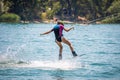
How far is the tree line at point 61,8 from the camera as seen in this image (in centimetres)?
11788

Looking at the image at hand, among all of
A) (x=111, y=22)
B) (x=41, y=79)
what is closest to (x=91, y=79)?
(x=41, y=79)

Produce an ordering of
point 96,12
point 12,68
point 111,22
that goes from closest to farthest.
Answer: point 12,68 < point 111,22 < point 96,12

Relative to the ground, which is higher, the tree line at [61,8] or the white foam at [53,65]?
the tree line at [61,8]

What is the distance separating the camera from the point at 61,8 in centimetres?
12612

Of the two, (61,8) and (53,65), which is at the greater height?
(61,8)

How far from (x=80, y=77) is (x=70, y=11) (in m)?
111

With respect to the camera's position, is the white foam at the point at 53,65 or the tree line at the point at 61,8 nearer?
the white foam at the point at 53,65

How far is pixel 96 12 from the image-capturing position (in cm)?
12456

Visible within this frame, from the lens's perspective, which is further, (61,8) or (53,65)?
(61,8)

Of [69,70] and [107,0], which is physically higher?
[107,0]

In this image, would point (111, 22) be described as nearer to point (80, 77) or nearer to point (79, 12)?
point (79, 12)

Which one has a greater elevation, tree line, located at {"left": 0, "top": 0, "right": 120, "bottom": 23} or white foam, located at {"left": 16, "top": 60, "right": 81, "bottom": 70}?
tree line, located at {"left": 0, "top": 0, "right": 120, "bottom": 23}

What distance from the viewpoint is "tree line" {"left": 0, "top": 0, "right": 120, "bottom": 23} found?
11788 cm

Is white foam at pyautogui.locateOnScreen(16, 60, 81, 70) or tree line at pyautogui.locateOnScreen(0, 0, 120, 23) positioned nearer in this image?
white foam at pyautogui.locateOnScreen(16, 60, 81, 70)
